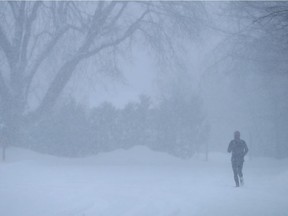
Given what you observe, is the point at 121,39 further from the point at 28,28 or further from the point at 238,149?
the point at 238,149

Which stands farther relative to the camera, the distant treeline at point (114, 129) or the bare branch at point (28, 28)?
the distant treeline at point (114, 129)

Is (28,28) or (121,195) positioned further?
(28,28)

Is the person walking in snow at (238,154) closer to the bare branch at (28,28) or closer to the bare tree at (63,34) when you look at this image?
the bare tree at (63,34)

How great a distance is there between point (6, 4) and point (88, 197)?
40.2 feet

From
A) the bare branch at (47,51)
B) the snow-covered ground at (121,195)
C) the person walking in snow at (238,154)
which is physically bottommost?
the snow-covered ground at (121,195)

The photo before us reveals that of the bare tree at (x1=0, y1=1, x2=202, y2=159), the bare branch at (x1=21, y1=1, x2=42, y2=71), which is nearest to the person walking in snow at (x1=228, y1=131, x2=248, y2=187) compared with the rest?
the bare tree at (x1=0, y1=1, x2=202, y2=159)

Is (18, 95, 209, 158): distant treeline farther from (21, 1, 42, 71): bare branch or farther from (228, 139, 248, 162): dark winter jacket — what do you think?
(228, 139, 248, 162): dark winter jacket

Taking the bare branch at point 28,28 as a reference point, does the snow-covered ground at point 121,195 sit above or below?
below

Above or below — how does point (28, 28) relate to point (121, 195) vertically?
above

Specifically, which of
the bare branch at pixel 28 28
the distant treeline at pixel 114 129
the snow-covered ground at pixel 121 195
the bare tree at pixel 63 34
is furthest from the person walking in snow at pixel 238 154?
the distant treeline at pixel 114 129

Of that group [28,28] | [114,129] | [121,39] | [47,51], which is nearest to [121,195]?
[121,39]

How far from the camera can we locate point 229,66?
19.3 m

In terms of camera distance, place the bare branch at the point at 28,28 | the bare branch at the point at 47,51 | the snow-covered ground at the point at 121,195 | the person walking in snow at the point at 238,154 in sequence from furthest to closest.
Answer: the bare branch at the point at 28,28, the bare branch at the point at 47,51, the person walking in snow at the point at 238,154, the snow-covered ground at the point at 121,195

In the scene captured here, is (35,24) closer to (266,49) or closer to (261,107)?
(266,49)
